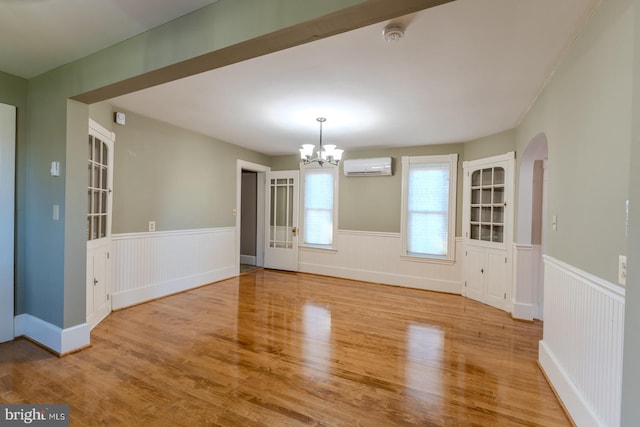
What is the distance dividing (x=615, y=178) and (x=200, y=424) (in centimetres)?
269

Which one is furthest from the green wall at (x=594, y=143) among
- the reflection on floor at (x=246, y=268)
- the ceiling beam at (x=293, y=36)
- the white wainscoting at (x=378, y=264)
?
the reflection on floor at (x=246, y=268)

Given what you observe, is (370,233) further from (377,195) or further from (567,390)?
(567,390)

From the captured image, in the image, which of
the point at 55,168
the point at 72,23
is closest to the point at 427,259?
the point at 55,168

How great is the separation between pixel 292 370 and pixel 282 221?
4.19 m

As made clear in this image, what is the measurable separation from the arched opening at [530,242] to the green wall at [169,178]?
456 centimetres

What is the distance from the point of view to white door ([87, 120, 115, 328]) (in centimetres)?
309

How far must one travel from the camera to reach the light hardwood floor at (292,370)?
1935 millimetres

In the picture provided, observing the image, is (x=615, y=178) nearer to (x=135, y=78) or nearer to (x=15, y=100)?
(x=135, y=78)

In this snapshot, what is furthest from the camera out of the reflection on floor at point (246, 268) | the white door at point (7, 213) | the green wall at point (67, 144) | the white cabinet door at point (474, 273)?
the reflection on floor at point (246, 268)

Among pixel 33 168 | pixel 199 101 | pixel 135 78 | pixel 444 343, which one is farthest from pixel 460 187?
pixel 33 168

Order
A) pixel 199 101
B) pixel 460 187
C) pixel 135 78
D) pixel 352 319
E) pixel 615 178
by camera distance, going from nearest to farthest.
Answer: pixel 615 178 → pixel 135 78 → pixel 199 101 → pixel 352 319 → pixel 460 187

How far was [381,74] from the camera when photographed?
2574mm

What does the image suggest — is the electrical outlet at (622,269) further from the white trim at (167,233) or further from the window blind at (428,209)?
the white trim at (167,233)

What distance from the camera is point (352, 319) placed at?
364cm
